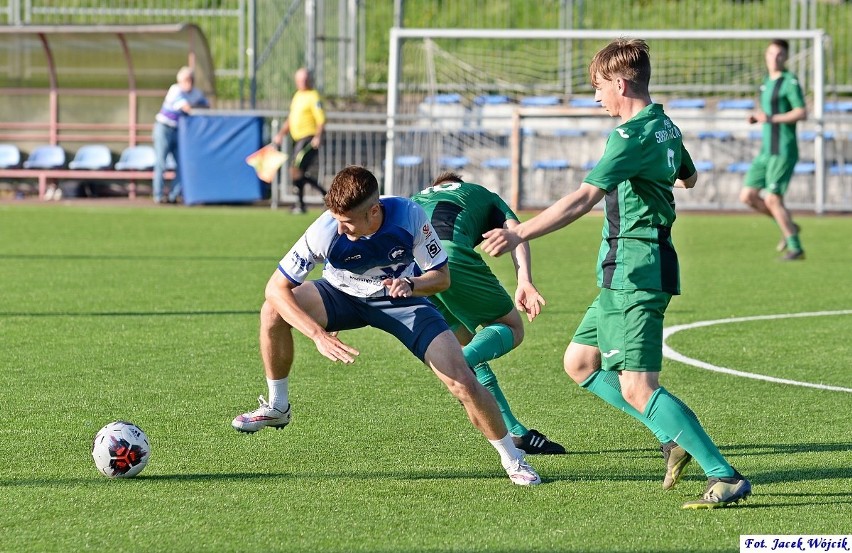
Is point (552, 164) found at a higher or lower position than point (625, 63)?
lower

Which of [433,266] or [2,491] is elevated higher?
[433,266]

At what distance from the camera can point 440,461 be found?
6066mm

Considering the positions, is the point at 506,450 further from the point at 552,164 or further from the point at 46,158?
the point at 46,158

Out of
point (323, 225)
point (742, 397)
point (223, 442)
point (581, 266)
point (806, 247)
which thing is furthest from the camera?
point (806, 247)

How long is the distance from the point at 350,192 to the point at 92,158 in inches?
810

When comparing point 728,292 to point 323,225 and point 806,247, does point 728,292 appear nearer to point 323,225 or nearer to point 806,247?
point 806,247

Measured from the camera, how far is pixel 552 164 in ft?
75.2

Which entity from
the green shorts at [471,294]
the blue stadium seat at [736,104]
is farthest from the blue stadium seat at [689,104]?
the green shorts at [471,294]

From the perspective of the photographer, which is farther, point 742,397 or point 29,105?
point 29,105

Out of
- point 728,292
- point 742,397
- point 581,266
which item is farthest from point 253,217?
point 742,397

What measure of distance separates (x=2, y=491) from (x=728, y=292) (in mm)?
8262

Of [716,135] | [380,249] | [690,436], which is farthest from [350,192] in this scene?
[716,135]

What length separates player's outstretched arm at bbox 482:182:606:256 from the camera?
4.87 meters

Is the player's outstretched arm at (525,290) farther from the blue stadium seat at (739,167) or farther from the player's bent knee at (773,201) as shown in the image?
the blue stadium seat at (739,167)
